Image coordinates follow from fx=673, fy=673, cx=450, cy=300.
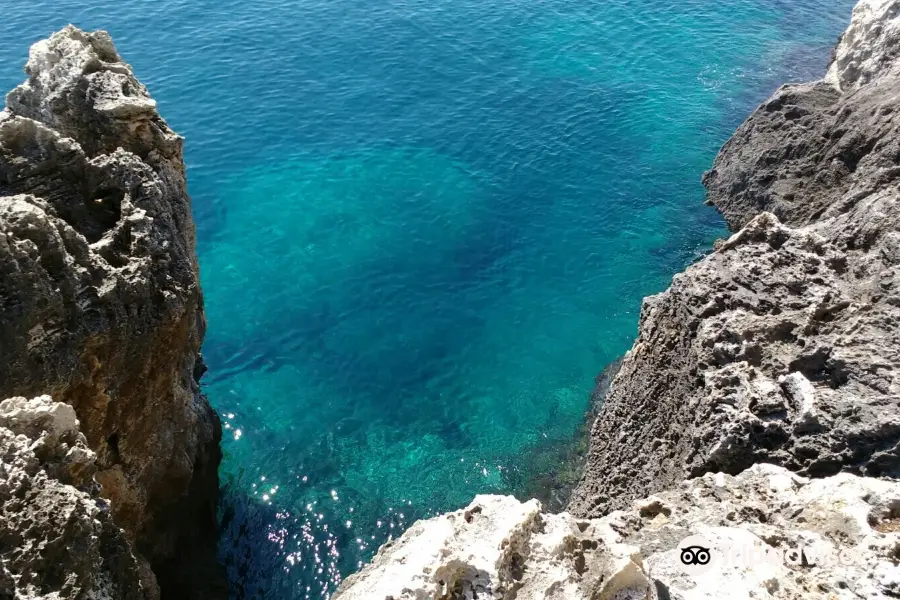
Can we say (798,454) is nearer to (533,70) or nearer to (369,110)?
(369,110)

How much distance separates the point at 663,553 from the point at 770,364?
5.08 m

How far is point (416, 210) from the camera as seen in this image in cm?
3241

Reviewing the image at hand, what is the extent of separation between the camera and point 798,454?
11.6 m

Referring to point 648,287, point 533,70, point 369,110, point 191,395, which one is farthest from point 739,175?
point 191,395

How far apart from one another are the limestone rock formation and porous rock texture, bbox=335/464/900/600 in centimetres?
316

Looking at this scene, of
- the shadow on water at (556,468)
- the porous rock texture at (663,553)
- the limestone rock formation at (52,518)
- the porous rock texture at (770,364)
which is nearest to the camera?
the limestone rock formation at (52,518)

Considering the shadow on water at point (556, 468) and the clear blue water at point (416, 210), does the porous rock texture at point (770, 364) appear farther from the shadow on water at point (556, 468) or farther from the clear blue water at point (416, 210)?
the clear blue water at point (416, 210)

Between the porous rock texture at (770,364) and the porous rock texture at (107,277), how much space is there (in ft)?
34.6

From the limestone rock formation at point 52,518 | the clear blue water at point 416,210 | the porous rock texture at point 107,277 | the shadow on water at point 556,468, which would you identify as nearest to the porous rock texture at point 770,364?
the shadow on water at point 556,468

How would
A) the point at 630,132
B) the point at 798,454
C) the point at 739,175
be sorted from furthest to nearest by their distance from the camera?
1. the point at 630,132
2. the point at 739,175
3. the point at 798,454

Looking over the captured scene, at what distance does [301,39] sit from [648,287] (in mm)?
30296

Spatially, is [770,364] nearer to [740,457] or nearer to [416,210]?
[740,457]

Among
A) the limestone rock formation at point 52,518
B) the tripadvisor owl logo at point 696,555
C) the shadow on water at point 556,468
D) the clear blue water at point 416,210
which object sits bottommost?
the shadow on water at point 556,468

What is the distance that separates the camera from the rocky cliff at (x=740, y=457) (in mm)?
8789
